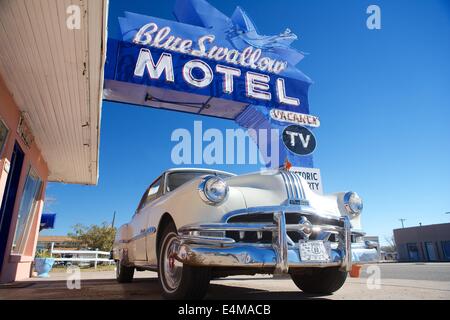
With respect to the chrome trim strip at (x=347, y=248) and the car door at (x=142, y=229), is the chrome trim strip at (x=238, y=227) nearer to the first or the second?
the chrome trim strip at (x=347, y=248)

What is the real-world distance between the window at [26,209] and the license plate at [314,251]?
699 centimetres

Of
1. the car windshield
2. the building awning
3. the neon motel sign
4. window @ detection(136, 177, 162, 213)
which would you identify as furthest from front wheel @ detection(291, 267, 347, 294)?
the neon motel sign

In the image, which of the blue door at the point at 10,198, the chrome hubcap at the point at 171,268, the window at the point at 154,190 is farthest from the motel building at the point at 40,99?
the chrome hubcap at the point at 171,268

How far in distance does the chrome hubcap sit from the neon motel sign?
7699 millimetres

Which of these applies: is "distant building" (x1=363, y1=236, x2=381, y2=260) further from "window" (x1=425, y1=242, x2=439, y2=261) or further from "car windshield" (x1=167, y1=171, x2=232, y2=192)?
"window" (x1=425, y1=242, x2=439, y2=261)

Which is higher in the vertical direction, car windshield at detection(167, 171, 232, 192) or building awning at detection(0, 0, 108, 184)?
building awning at detection(0, 0, 108, 184)

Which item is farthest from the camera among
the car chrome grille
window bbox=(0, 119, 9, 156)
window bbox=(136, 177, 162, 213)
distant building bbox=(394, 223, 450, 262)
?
distant building bbox=(394, 223, 450, 262)

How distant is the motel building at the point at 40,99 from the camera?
12.0 ft

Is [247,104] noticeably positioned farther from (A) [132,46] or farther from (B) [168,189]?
(B) [168,189]

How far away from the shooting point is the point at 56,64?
14.6 feet

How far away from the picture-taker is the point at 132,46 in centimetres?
1022

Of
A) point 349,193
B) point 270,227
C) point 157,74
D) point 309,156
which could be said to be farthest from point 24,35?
point 309,156

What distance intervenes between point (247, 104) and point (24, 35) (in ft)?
25.9

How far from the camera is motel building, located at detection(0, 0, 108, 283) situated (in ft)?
12.0
